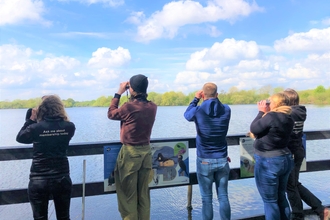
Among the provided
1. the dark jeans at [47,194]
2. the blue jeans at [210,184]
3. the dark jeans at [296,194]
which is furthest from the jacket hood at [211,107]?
the dark jeans at [47,194]

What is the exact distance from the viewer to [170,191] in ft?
18.3

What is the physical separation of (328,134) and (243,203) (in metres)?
1.84

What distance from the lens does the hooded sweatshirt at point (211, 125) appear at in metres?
2.76

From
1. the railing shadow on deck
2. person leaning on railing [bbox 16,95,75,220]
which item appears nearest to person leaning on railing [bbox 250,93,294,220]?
the railing shadow on deck

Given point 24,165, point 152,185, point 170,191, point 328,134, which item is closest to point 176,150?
point 152,185

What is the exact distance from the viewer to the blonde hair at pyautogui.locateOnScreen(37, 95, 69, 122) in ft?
7.51

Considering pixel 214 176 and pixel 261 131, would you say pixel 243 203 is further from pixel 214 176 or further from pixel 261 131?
pixel 261 131

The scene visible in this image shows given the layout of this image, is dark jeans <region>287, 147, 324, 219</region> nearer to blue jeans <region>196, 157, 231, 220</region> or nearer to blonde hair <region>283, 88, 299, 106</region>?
blonde hair <region>283, 88, 299, 106</region>

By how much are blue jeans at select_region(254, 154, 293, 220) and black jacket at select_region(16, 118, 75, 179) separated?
1.76 metres

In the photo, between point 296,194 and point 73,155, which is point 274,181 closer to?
point 296,194

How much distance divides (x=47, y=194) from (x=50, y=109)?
66 cm

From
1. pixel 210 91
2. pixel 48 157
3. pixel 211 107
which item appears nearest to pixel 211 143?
pixel 211 107

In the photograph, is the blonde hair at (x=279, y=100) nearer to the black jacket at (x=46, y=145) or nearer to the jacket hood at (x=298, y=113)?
the jacket hood at (x=298, y=113)

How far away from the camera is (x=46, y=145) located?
225cm
